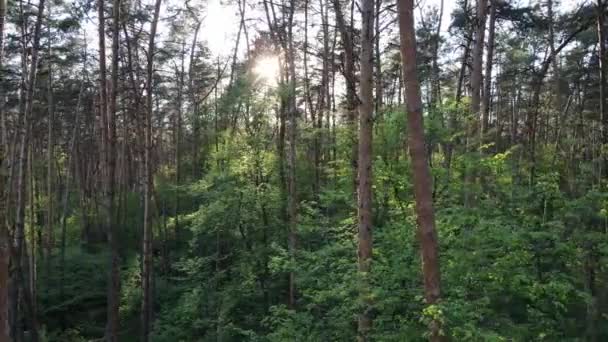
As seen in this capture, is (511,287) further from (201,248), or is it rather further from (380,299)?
(201,248)

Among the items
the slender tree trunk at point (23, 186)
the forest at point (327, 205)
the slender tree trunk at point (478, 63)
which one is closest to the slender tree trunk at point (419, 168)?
the forest at point (327, 205)

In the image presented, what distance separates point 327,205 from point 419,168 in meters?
5.41

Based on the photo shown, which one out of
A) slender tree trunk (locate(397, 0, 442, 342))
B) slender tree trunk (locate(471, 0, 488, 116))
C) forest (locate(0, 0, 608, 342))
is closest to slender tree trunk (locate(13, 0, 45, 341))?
forest (locate(0, 0, 608, 342))

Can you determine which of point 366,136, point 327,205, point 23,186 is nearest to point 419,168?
point 366,136

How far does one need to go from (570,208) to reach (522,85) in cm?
2426

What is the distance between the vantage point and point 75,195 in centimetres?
3334

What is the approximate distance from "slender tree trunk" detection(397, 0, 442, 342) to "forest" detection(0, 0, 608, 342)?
0.8 inches

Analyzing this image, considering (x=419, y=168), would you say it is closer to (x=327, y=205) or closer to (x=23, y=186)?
(x=327, y=205)

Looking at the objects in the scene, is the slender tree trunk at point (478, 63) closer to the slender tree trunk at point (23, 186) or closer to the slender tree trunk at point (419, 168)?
the slender tree trunk at point (419, 168)

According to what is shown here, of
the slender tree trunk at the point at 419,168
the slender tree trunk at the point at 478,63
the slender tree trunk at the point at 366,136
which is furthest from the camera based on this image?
the slender tree trunk at the point at 478,63

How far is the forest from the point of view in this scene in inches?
293

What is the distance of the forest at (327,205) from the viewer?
7453 mm

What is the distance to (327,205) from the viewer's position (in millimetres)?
11250

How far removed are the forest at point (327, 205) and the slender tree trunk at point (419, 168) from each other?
0.02 metres
